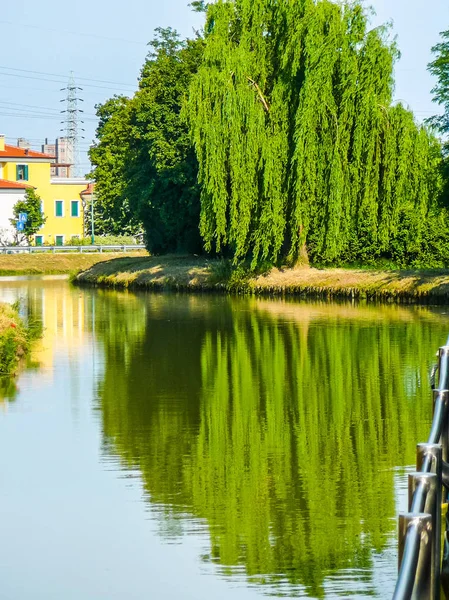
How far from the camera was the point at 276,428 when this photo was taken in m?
14.0

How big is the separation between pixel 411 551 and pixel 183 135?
145ft

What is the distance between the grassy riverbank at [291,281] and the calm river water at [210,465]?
10401mm

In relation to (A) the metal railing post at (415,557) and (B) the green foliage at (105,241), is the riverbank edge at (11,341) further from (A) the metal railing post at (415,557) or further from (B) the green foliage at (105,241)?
(B) the green foliage at (105,241)

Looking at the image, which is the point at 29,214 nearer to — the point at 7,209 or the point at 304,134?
the point at 7,209

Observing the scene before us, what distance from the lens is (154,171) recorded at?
48438 millimetres

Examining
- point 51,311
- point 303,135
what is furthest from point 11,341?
point 303,135

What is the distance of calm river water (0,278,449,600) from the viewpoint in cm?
812

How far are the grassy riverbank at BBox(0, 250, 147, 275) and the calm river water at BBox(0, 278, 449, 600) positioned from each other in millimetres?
37257

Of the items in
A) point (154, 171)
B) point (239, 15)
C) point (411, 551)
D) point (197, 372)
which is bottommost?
point (197, 372)

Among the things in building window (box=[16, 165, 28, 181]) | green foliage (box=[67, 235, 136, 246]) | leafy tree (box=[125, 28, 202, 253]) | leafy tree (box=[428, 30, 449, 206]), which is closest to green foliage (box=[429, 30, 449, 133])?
leafy tree (box=[428, 30, 449, 206])

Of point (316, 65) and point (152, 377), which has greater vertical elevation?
point (316, 65)

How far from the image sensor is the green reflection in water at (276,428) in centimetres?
893

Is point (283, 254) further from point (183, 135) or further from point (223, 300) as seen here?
point (183, 135)

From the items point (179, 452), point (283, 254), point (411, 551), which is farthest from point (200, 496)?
point (283, 254)
